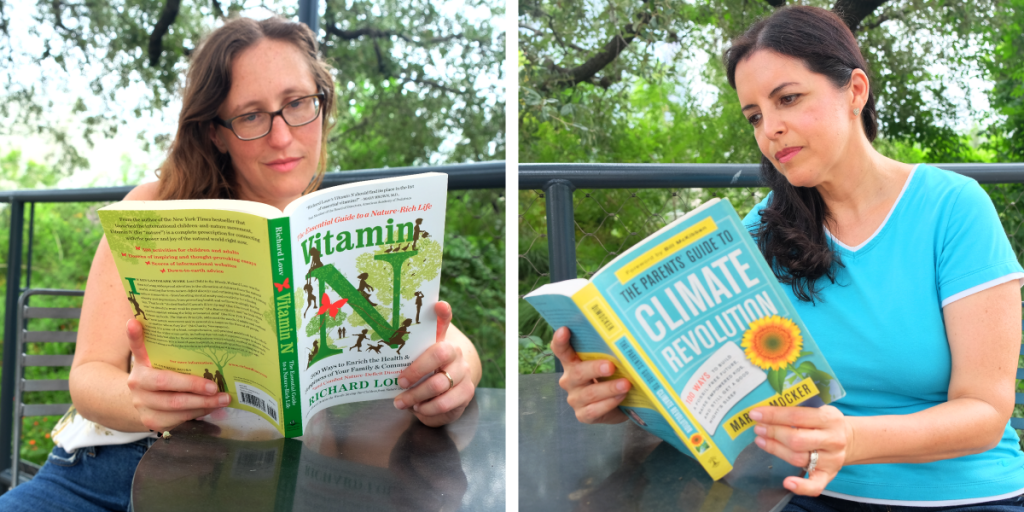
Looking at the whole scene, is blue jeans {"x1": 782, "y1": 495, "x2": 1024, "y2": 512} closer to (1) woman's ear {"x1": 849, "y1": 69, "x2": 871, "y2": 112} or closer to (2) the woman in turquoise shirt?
(2) the woman in turquoise shirt

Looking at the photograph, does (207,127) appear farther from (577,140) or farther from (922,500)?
(922,500)

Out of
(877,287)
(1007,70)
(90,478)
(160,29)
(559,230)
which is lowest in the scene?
(90,478)

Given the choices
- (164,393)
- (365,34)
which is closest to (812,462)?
(164,393)

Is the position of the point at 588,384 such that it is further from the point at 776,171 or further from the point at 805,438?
the point at 776,171

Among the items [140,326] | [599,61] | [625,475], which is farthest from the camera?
[599,61]

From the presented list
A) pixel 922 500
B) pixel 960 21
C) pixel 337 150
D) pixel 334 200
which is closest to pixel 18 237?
pixel 334 200

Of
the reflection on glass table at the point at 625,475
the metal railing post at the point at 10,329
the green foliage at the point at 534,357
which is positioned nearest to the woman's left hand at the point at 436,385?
the reflection on glass table at the point at 625,475
